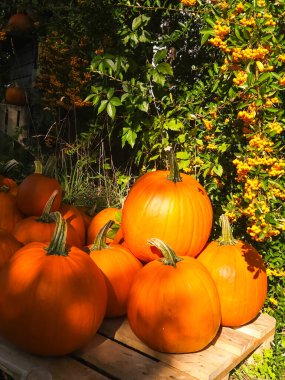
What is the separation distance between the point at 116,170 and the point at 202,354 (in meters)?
2.65

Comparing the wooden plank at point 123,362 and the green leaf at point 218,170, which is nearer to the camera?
the wooden plank at point 123,362

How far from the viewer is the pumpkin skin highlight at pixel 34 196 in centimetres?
239

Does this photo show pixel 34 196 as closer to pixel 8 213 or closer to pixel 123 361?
pixel 8 213

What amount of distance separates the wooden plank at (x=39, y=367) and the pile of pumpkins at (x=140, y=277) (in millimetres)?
37

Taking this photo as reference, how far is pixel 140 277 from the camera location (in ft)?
5.98

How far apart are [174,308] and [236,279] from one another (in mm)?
415

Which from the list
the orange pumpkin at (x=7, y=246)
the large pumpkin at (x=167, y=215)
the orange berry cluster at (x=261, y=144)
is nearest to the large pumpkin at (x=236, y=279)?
the large pumpkin at (x=167, y=215)

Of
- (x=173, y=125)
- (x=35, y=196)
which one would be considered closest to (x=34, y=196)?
(x=35, y=196)

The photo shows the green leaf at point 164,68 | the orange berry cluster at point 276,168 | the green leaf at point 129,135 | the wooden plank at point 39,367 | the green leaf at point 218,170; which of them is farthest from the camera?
the green leaf at point 129,135

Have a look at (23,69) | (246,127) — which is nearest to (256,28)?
(246,127)

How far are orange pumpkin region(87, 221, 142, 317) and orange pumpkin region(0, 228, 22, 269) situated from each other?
340mm

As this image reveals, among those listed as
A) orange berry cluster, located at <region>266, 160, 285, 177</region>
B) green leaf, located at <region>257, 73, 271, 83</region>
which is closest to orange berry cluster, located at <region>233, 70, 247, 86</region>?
green leaf, located at <region>257, 73, 271, 83</region>

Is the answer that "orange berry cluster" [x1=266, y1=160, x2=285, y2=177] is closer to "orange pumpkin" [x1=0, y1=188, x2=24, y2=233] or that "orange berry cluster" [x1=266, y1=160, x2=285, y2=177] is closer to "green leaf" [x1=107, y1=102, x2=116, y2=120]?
"green leaf" [x1=107, y1=102, x2=116, y2=120]

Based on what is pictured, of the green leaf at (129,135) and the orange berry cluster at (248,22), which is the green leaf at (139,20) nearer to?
the green leaf at (129,135)
